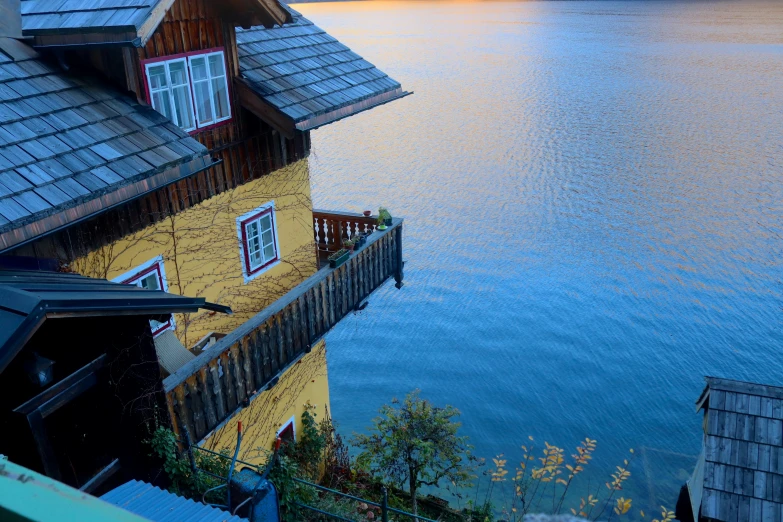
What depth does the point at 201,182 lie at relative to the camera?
10.1 m

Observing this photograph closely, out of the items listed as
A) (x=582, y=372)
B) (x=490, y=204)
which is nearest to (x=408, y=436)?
(x=582, y=372)

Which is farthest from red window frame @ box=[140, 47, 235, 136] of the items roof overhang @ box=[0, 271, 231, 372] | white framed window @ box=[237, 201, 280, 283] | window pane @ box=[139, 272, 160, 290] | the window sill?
roof overhang @ box=[0, 271, 231, 372]

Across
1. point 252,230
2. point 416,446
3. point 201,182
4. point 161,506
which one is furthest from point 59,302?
point 416,446

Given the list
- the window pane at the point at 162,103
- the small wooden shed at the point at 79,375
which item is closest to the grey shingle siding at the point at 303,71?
the window pane at the point at 162,103

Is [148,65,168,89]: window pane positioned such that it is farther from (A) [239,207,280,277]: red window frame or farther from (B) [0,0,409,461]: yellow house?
(A) [239,207,280,277]: red window frame

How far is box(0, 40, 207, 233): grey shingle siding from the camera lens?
6.80 meters

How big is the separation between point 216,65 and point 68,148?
315 centimetres

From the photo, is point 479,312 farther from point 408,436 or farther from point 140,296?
point 140,296

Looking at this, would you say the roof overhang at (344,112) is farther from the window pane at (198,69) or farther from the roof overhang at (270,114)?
the window pane at (198,69)

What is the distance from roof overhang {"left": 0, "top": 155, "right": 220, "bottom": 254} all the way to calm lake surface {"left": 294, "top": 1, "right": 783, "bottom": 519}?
224 inches

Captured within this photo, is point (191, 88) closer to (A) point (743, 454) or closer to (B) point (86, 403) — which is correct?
(B) point (86, 403)

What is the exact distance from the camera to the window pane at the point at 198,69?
31.5 ft

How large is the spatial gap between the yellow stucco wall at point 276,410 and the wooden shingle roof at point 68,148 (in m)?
4.43

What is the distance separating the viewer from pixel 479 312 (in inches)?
1120
